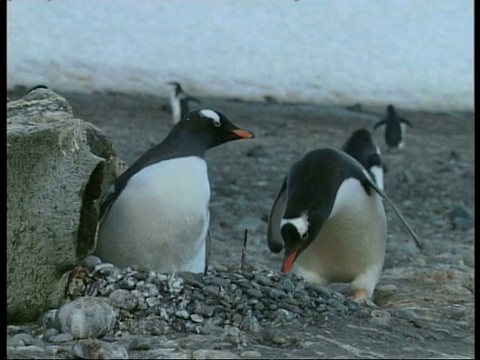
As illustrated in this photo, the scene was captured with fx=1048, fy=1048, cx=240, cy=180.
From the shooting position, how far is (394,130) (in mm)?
4582

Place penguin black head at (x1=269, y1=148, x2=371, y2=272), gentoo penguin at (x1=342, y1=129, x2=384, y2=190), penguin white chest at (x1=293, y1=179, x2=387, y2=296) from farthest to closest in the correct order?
gentoo penguin at (x1=342, y1=129, x2=384, y2=190) → penguin white chest at (x1=293, y1=179, x2=387, y2=296) → penguin black head at (x1=269, y1=148, x2=371, y2=272)

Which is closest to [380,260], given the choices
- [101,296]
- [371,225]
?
[371,225]

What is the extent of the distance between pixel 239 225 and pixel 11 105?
1.48 metres

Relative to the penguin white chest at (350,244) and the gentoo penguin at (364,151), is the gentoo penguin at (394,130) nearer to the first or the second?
the gentoo penguin at (364,151)

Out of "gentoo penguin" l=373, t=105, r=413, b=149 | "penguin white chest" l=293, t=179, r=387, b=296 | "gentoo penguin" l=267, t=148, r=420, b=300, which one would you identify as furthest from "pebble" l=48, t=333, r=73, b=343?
"gentoo penguin" l=373, t=105, r=413, b=149

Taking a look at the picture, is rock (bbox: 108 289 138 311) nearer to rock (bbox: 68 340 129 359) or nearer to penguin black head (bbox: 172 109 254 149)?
rock (bbox: 68 340 129 359)

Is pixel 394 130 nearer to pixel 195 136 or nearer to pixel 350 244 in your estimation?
pixel 350 244

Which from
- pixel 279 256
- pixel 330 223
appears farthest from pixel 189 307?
pixel 279 256

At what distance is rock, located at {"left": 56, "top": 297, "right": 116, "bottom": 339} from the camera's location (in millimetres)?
1202

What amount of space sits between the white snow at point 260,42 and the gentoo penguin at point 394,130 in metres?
2.79

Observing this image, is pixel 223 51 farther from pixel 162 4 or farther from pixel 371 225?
pixel 371 225

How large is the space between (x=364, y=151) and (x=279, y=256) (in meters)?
0.37

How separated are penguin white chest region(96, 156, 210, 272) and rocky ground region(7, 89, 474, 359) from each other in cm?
7

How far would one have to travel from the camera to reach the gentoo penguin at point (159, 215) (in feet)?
4.92
